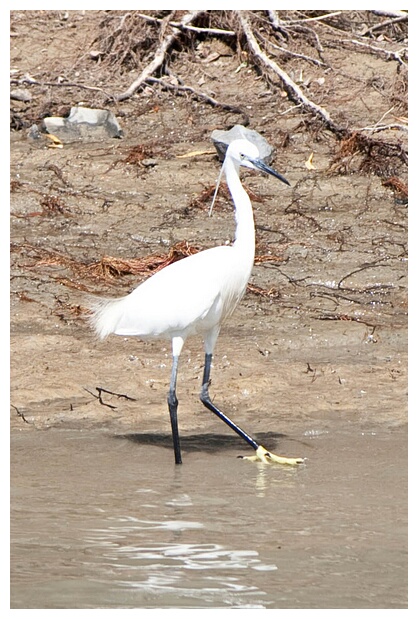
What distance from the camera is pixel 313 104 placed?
10.2 metres

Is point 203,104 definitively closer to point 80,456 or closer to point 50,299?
point 50,299

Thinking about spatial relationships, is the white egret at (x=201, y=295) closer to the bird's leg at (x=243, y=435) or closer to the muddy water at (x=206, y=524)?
the bird's leg at (x=243, y=435)

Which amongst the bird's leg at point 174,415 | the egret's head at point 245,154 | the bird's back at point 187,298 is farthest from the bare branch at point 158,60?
the bird's leg at point 174,415

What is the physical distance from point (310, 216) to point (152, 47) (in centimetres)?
329

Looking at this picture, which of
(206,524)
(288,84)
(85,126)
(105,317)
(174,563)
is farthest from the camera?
(288,84)

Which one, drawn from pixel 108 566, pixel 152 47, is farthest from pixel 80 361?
pixel 152 47

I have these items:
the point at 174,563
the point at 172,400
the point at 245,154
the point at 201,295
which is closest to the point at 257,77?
the point at 245,154

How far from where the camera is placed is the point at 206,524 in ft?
16.2

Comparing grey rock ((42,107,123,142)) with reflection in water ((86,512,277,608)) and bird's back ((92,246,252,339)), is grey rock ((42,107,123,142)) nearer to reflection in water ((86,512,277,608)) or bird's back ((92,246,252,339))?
bird's back ((92,246,252,339))

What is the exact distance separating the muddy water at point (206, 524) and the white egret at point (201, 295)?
0.28 m

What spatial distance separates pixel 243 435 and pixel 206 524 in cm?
107

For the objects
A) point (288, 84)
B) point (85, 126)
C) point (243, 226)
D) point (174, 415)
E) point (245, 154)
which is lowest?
point (85, 126)

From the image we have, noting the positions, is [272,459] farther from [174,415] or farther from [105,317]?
[105,317]

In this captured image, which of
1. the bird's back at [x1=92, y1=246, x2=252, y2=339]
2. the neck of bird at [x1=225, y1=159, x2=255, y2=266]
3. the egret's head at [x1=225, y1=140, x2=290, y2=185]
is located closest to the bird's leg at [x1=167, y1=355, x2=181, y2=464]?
the bird's back at [x1=92, y1=246, x2=252, y2=339]
